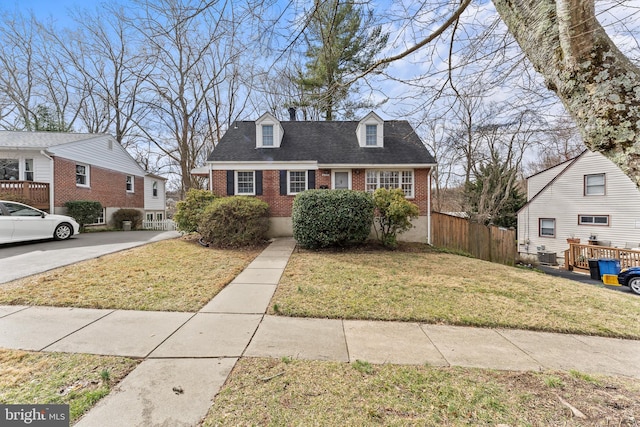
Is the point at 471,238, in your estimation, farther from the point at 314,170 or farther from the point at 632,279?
the point at 314,170

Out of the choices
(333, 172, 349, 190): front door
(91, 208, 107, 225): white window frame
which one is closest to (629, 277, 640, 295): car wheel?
(333, 172, 349, 190): front door

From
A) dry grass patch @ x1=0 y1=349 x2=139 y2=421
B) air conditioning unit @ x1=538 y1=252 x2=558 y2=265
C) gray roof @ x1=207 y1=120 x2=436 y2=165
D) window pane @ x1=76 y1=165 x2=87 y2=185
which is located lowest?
air conditioning unit @ x1=538 y1=252 x2=558 y2=265

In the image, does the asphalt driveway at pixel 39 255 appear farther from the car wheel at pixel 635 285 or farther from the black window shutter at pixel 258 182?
the car wheel at pixel 635 285

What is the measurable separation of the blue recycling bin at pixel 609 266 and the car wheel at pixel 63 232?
22.1 metres

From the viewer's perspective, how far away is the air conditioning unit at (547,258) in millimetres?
15836

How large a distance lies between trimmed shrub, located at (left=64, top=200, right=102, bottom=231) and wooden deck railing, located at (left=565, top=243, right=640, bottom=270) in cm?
2529

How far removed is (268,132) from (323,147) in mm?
2847

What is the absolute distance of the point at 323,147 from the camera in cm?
1264

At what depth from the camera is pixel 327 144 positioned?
1282cm

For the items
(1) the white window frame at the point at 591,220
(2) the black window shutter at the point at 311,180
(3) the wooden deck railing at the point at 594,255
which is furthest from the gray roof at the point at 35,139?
(1) the white window frame at the point at 591,220

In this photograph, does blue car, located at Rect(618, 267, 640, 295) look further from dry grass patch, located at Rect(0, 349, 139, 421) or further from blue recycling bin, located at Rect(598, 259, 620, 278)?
dry grass patch, located at Rect(0, 349, 139, 421)

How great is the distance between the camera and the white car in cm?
810

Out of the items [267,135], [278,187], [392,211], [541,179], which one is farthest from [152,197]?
[541,179]

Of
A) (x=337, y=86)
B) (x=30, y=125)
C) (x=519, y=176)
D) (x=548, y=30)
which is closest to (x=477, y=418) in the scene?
(x=548, y=30)
